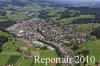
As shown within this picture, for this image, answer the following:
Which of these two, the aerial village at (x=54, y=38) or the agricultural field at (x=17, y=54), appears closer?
the agricultural field at (x=17, y=54)

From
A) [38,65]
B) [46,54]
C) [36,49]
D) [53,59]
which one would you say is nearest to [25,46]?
[36,49]

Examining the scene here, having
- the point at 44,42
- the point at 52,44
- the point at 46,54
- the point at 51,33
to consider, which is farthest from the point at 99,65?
the point at 51,33

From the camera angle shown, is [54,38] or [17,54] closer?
[17,54]

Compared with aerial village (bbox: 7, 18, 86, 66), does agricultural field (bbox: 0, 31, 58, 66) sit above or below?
above

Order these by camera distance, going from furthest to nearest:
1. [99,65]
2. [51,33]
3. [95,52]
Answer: [51,33]
[95,52]
[99,65]

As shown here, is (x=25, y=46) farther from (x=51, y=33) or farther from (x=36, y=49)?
(x=51, y=33)

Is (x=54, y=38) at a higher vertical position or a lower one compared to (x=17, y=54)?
lower

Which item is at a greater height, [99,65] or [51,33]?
[99,65]

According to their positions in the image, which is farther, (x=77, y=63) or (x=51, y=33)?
(x=51, y=33)

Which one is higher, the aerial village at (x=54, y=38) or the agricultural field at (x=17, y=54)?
the agricultural field at (x=17, y=54)

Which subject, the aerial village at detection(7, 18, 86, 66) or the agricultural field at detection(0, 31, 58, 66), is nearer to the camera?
the agricultural field at detection(0, 31, 58, 66)

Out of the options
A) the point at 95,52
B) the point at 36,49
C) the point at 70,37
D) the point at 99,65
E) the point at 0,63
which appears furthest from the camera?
the point at 70,37
